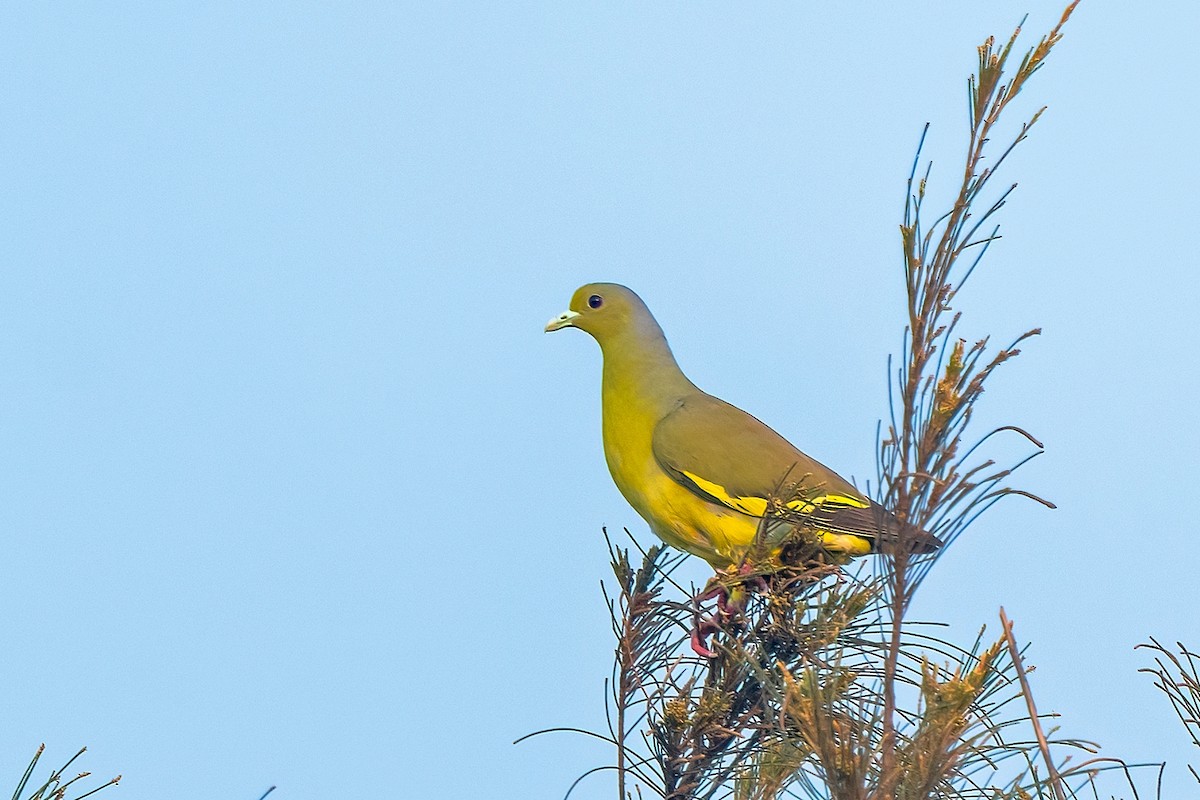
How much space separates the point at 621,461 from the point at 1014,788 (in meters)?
2.91

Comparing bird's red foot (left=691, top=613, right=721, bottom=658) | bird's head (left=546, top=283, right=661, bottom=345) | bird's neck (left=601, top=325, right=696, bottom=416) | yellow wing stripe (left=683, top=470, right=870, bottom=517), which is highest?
bird's head (left=546, top=283, right=661, bottom=345)

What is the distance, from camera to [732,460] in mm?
4742

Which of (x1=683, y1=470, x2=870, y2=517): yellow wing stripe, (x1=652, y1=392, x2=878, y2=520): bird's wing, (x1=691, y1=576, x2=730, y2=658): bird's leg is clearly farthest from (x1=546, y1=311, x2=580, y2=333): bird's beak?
(x1=691, y1=576, x2=730, y2=658): bird's leg

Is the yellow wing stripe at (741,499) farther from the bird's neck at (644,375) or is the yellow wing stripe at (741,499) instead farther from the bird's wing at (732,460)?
the bird's neck at (644,375)

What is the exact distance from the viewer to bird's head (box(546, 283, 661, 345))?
568 cm

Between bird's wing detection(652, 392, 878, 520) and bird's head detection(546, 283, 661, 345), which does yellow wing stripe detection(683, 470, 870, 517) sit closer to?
bird's wing detection(652, 392, 878, 520)

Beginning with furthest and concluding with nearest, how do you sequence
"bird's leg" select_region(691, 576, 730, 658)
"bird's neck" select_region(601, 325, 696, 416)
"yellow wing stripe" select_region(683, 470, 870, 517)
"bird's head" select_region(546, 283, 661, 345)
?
1. "bird's head" select_region(546, 283, 661, 345)
2. "bird's neck" select_region(601, 325, 696, 416)
3. "yellow wing stripe" select_region(683, 470, 870, 517)
4. "bird's leg" select_region(691, 576, 730, 658)

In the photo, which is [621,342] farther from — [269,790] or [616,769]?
[269,790]

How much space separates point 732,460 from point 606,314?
4.01 ft

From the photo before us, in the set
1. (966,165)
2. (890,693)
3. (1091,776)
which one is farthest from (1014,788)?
(966,165)

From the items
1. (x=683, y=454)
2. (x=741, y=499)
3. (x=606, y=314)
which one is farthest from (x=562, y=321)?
(x=741, y=499)

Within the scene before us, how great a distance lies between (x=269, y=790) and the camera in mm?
2016

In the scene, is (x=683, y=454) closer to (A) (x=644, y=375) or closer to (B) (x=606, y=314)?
(A) (x=644, y=375)

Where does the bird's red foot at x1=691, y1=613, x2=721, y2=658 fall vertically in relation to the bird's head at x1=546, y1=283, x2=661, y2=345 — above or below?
below
